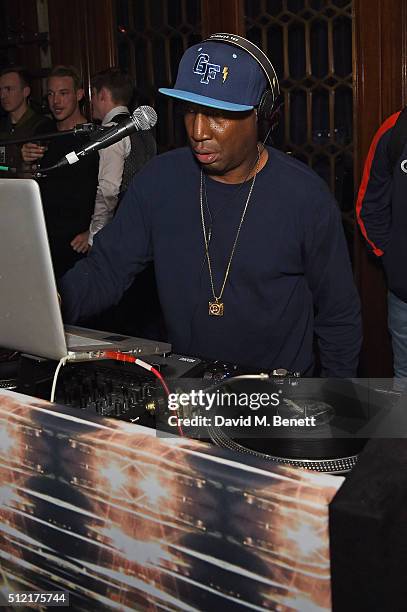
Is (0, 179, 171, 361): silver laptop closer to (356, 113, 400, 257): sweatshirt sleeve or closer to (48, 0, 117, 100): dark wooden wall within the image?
(356, 113, 400, 257): sweatshirt sleeve

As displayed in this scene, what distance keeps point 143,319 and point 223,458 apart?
308 centimetres

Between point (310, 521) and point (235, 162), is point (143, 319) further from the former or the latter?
point (310, 521)

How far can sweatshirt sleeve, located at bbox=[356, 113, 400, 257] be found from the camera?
271 centimetres

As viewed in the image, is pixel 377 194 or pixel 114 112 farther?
pixel 114 112

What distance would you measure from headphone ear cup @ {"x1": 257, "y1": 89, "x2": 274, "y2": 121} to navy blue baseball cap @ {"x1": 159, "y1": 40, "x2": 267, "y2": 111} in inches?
1.2

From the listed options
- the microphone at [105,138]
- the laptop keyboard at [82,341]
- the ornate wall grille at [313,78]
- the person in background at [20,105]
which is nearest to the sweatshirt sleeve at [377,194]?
the ornate wall grille at [313,78]

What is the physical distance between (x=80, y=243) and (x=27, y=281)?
2.78 m

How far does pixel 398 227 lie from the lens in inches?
108

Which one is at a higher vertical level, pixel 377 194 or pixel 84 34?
pixel 84 34

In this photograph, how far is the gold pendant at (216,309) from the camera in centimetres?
168

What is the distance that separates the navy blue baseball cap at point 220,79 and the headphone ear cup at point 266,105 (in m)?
0.03

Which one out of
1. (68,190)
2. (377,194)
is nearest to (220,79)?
(377,194)

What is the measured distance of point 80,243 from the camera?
12.4ft

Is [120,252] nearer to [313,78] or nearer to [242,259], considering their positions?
[242,259]
